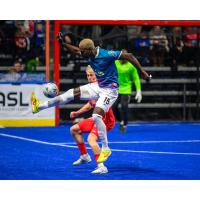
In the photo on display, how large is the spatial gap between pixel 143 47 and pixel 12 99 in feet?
14.1

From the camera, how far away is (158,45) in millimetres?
20656

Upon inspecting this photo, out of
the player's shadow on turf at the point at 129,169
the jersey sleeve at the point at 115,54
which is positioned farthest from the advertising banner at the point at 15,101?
the jersey sleeve at the point at 115,54

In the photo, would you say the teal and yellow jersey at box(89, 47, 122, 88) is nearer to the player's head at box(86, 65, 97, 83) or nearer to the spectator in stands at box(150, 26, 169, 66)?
the player's head at box(86, 65, 97, 83)

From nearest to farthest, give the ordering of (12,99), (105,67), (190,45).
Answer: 1. (105,67)
2. (12,99)
3. (190,45)

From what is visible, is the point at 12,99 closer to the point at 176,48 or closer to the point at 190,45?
the point at 176,48

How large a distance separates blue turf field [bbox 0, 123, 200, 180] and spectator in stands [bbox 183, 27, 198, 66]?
2353 mm

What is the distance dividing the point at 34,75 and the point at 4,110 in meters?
1.30

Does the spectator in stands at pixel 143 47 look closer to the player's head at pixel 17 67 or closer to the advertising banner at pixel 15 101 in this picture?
the advertising banner at pixel 15 101

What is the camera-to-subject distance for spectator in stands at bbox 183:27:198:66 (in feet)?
68.0

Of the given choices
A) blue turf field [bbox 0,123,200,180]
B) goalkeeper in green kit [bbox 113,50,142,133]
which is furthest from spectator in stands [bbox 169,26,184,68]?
goalkeeper in green kit [bbox 113,50,142,133]

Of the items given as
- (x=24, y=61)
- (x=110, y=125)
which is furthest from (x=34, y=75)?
(x=110, y=125)

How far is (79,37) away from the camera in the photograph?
20109mm

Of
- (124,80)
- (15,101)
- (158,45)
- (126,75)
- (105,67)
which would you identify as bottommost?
(15,101)

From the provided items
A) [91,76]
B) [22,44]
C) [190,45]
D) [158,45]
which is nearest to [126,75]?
[158,45]
